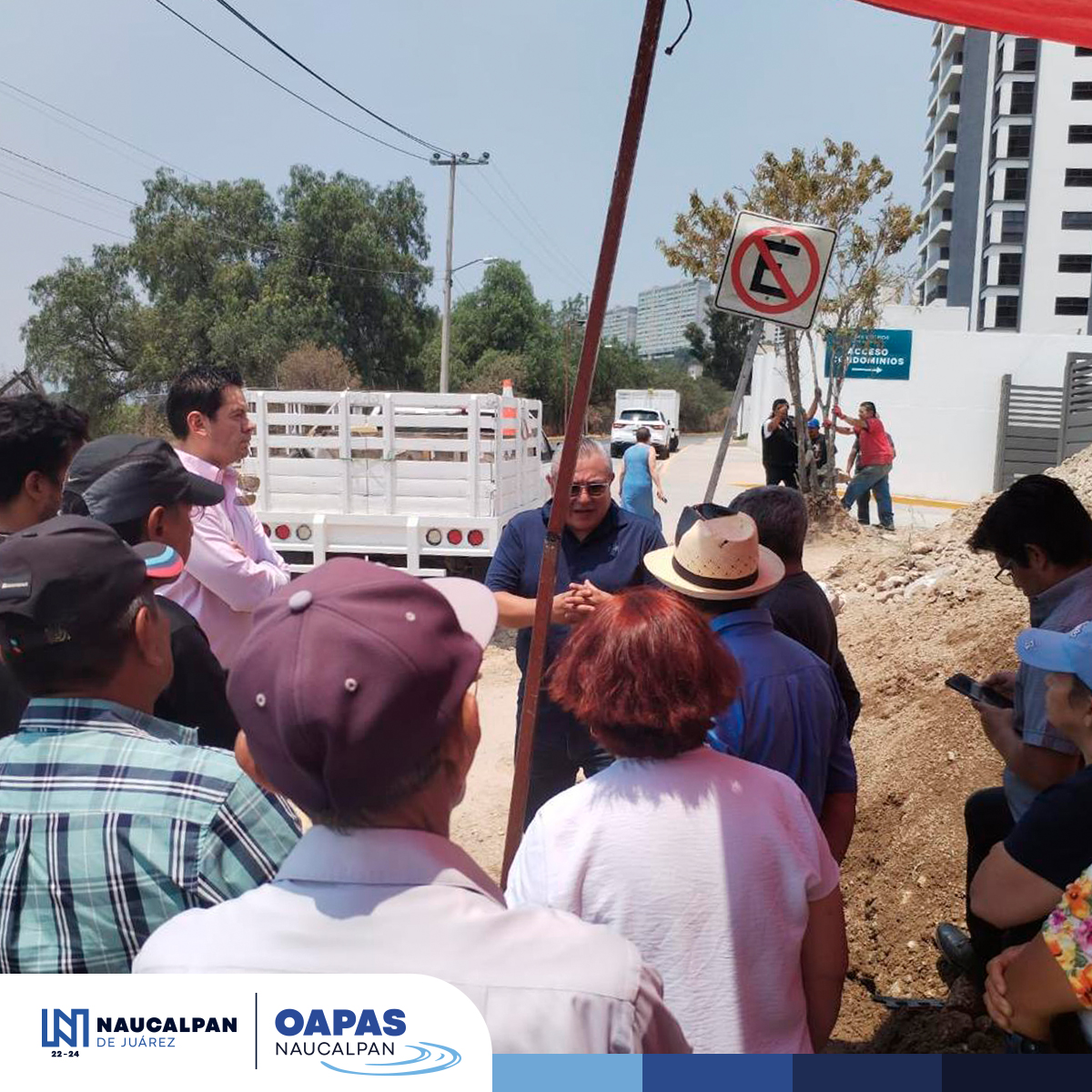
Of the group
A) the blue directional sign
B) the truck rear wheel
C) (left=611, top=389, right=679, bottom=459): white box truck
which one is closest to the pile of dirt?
the truck rear wheel

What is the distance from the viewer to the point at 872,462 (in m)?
13.2

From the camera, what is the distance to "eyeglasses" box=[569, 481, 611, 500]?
3.73 meters

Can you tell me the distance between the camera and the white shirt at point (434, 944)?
3.72ft

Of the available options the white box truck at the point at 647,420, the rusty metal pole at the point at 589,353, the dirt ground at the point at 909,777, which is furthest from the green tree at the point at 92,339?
the rusty metal pole at the point at 589,353

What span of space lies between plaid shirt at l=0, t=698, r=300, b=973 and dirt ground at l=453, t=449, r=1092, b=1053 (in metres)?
2.32

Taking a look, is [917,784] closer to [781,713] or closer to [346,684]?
[781,713]

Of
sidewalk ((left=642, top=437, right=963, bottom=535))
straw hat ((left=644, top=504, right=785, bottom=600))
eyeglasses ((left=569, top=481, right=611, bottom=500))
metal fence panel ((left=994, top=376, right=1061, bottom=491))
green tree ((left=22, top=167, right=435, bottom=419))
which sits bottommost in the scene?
sidewalk ((left=642, top=437, right=963, bottom=535))

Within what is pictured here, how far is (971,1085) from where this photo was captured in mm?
1621

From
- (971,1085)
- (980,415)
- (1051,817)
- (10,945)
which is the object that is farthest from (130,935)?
(980,415)

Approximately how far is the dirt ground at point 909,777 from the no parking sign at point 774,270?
2.17 meters

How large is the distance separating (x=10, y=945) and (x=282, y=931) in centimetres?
68

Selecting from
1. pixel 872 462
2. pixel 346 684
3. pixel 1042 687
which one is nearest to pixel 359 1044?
pixel 346 684

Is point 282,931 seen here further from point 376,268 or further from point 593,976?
point 376,268

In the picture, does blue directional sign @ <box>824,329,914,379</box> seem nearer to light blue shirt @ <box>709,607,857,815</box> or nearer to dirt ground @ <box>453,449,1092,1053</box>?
dirt ground @ <box>453,449,1092,1053</box>
